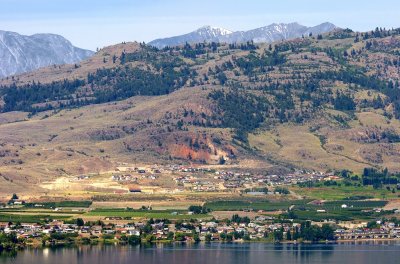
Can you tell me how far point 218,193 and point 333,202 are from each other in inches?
741

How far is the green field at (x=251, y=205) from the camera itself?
17988 cm

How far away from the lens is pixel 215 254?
5271 inches

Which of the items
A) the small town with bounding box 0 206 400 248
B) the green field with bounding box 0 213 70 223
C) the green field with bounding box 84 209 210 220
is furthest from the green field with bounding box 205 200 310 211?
Answer: the green field with bounding box 0 213 70 223

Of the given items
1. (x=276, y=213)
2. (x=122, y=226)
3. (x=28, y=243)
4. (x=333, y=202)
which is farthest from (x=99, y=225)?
(x=333, y=202)

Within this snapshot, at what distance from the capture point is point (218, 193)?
19425 cm

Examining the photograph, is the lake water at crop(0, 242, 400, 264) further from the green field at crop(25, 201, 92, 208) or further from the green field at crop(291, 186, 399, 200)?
the green field at crop(291, 186, 399, 200)

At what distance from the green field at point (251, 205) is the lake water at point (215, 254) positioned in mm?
29363

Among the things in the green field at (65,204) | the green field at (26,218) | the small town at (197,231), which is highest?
the green field at (26,218)

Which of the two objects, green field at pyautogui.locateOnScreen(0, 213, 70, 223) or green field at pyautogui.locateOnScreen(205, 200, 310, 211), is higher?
green field at pyautogui.locateOnScreen(0, 213, 70, 223)

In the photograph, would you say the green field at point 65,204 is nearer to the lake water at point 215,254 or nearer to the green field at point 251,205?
the green field at point 251,205

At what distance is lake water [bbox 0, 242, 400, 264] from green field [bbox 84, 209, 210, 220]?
18877 millimetres

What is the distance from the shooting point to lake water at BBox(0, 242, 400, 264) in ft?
413

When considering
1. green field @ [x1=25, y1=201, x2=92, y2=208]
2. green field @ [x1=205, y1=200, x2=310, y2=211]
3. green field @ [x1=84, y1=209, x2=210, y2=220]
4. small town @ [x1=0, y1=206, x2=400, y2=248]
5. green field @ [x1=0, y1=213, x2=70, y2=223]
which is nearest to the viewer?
small town @ [x1=0, y1=206, x2=400, y2=248]

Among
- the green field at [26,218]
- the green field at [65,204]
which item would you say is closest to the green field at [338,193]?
the green field at [65,204]
